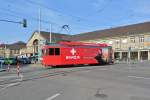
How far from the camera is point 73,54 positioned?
3688 centimetres

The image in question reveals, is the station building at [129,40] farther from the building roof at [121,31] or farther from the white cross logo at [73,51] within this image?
the white cross logo at [73,51]

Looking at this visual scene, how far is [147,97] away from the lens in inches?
422

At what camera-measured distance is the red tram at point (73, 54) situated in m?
35.2

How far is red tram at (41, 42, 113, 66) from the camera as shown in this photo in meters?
35.2

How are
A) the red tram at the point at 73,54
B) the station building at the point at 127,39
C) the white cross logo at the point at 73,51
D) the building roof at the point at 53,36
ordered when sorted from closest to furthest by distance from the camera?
the red tram at the point at 73,54, the white cross logo at the point at 73,51, the station building at the point at 127,39, the building roof at the point at 53,36

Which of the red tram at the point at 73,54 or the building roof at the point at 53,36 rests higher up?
the building roof at the point at 53,36

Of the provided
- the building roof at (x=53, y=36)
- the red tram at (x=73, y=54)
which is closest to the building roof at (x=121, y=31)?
the building roof at (x=53, y=36)

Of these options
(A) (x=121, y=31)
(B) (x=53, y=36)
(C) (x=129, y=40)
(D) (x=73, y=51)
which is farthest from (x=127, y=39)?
(D) (x=73, y=51)

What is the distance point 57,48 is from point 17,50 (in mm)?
97757

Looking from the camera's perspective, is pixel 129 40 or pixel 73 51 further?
pixel 129 40

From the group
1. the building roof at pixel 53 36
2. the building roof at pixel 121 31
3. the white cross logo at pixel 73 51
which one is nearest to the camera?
the white cross logo at pixel 73 51

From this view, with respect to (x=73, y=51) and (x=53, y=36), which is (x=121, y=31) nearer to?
(x=53, y=36)

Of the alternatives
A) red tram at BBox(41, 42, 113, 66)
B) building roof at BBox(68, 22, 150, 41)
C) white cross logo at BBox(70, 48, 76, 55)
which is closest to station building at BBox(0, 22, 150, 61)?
building roof at BBox(68, 22, 150, 41)

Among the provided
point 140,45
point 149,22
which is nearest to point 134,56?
point 140,45
